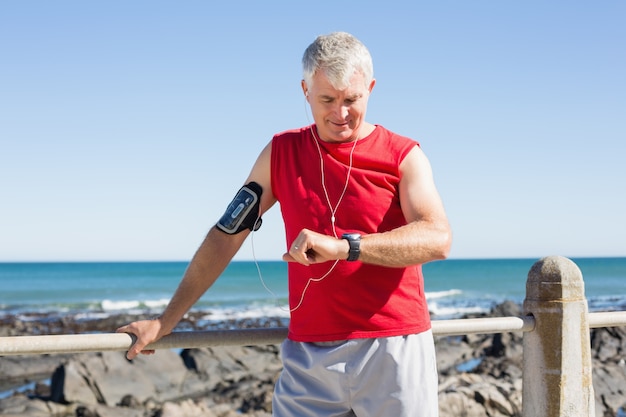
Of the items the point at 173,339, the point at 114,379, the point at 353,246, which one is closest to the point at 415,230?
the point at 353,246

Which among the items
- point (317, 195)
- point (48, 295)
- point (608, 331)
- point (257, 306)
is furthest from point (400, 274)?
point (48, 295)

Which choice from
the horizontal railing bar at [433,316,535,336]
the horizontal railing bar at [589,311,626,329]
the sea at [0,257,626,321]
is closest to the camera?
the horizontal railing bar at [433,316,535,336]

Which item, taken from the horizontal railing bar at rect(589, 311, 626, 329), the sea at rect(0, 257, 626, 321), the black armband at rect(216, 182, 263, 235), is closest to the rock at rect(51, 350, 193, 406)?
the horizontal railing bar at rect(589, 311, 626, 329)

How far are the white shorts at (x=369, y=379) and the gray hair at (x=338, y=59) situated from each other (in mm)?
798

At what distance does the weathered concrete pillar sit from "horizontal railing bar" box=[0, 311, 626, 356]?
29cm

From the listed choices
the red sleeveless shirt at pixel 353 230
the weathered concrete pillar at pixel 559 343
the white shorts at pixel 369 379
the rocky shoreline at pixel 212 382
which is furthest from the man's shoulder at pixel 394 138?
the rocky shoreline at pixel 212 382

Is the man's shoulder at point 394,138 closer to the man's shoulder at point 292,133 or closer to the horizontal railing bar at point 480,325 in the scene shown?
the man's shoulder at point 292,133

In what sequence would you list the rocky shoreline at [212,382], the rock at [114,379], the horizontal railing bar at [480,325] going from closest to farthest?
the horizontal railing bar at [480,325] < the rocky shoreline at [212,382] < the rock at [114,379]

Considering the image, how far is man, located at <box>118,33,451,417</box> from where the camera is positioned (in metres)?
2.19

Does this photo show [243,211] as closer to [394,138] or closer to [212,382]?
[394,138]

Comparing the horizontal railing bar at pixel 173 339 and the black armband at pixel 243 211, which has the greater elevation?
the black armband at pixel 243 211

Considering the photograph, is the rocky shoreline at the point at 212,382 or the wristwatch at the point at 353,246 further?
the rocky shoreline at the point at 212,382

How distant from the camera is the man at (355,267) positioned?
7.20 ft

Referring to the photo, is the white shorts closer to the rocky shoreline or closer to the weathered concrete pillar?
the weathered concrete pillar
